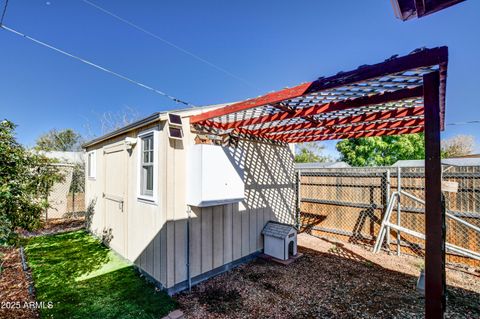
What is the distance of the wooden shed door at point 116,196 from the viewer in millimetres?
4613

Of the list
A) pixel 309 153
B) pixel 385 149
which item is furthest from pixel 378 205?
pixel 309 153

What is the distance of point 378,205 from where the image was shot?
209 inches

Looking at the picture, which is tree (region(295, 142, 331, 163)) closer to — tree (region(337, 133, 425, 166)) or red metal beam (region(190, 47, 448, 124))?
tree (region(337, 133, 425, 166))

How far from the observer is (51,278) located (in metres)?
3.80

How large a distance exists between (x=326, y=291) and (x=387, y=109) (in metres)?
2.93

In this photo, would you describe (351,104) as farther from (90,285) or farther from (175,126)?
(90,285)

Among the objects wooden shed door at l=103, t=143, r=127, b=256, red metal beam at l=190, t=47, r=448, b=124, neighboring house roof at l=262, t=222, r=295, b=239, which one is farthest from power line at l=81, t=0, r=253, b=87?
neighboring house roof at l=262, t=222, r=295, b=239

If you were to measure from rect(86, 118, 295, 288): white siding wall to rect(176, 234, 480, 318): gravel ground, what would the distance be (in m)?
0.44

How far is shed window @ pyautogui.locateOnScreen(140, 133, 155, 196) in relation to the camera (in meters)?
3.82

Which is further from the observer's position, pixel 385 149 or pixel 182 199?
pixel 385 149

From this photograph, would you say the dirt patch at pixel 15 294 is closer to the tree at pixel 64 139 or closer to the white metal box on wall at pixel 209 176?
the white metal box on wall at pixel 209 176

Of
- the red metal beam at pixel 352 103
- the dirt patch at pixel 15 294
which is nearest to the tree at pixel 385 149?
the red metal beam at pixel 352 103

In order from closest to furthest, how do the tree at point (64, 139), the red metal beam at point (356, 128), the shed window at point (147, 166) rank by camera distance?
the red metal beam at point (356, 128) < the shed window at point (147, 166) < the tree at point (64, 139)

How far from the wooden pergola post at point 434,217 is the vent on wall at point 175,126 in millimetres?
2954
